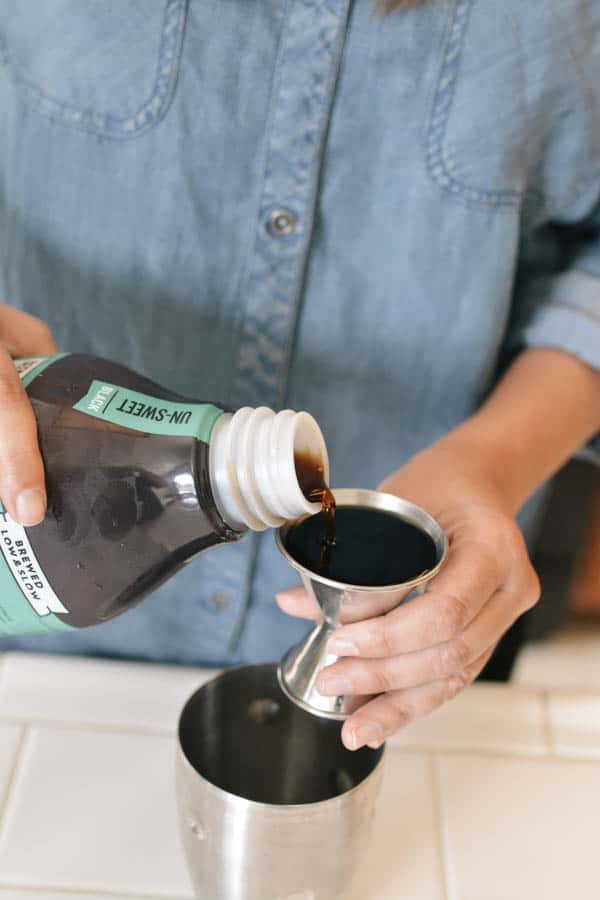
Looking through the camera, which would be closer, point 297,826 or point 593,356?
point 297,826

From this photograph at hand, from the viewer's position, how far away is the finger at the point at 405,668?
0.52 m

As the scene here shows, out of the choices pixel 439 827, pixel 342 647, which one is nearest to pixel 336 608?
pixel 342 647

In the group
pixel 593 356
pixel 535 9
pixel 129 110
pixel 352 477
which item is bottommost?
pixel 352 477

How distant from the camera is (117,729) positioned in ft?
2.29

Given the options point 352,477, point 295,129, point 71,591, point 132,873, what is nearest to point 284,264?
point 295,129

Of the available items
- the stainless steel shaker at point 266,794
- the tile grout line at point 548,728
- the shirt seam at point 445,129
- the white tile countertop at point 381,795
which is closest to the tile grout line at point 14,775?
the white tile countertop at point 381,795

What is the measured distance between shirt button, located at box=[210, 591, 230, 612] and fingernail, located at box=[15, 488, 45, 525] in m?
0.39

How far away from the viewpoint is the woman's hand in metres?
0.51

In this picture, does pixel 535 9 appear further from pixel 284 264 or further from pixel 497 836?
pixel 497 836

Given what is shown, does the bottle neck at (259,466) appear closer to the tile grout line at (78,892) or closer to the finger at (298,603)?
the finger at (298,603)

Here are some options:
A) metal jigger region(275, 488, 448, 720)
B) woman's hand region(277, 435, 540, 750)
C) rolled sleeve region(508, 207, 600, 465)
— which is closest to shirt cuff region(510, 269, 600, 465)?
rolled sleeve region(508, 207, 600, 465)

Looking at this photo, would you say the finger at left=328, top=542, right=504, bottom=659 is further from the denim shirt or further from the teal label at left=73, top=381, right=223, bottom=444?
the denim shirt

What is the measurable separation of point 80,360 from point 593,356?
1.47 feet

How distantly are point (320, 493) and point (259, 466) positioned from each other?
2.4 inches
